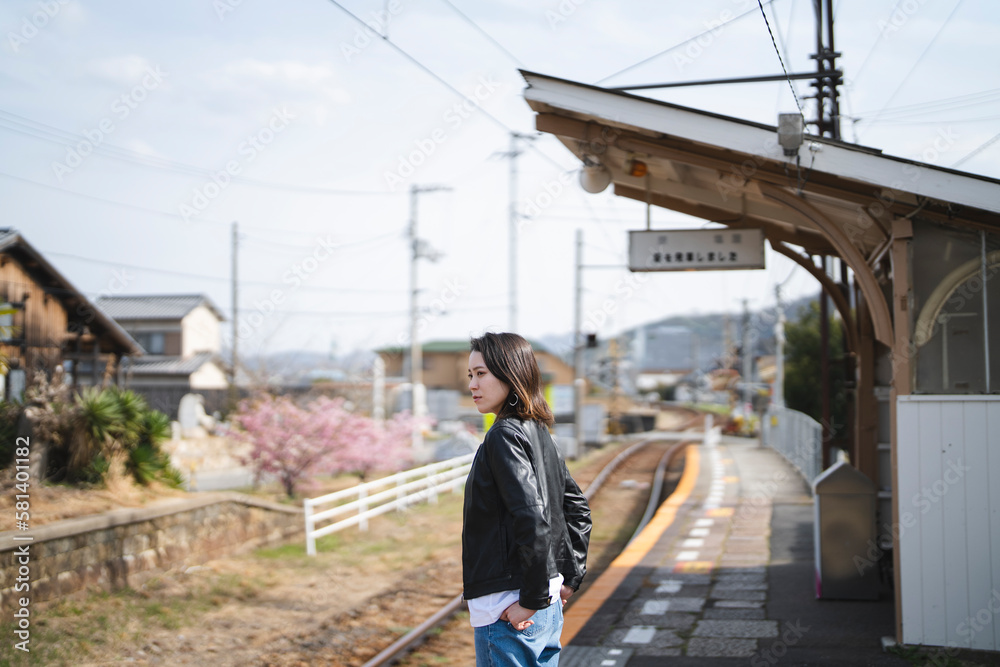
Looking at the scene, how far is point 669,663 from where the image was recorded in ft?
19.0

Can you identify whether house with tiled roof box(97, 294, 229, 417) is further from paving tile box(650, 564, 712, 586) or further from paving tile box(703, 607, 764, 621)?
paving tile box(703, 607, 764, 621)

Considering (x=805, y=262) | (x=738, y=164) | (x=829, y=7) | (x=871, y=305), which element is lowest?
(x=871, y=305)

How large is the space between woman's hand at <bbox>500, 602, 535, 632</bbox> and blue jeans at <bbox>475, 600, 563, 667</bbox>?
0.15 ft

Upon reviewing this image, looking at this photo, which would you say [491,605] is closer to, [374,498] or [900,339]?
[900,339]

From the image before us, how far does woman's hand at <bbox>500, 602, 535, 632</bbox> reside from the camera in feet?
8.93

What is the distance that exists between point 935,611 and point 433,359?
5768 centimetres

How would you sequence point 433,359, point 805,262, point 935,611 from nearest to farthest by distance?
point 935,611 < point 805,262 < point 433,359

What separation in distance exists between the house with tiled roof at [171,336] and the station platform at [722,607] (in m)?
29.3

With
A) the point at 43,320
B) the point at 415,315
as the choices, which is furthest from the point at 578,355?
the point at 43,320

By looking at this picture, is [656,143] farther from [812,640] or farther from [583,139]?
[812,640]

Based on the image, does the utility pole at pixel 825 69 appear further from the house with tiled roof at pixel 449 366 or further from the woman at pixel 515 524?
the house with tiled roof at pixel 449 366

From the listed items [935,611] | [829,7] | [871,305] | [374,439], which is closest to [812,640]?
[935,611]

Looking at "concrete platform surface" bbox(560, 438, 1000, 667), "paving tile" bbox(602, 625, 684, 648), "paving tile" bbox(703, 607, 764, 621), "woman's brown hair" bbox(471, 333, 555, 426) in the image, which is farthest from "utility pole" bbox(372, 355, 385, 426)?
"woman's brown hair" bbox(471, 333, 555, 426)

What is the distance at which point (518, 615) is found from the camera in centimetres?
273
